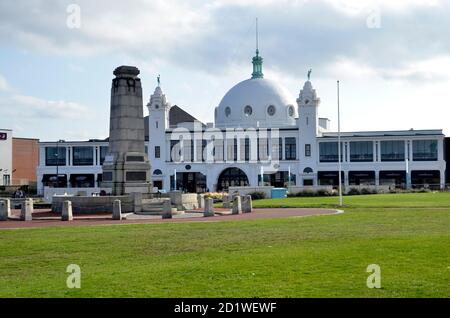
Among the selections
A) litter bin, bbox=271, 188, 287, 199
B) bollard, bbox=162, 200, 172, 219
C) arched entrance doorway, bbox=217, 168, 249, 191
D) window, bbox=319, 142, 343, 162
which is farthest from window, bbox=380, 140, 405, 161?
bollard, bbox=162, 200, 172, 219

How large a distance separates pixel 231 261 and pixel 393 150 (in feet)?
299

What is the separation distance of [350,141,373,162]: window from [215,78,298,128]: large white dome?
39.9 feet

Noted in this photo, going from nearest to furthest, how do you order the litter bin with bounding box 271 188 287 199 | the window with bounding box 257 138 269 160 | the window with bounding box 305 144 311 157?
the litter bin with bounding box 271 188 287 199 < the window with bounding box 305 144 311 157 < the window with bounding box 257 138 269 160

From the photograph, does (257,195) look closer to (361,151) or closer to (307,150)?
(307,150)

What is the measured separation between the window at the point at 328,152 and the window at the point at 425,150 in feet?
40.4

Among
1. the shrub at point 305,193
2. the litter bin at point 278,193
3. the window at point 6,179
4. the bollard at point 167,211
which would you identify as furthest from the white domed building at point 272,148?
the bollard at point 167,211

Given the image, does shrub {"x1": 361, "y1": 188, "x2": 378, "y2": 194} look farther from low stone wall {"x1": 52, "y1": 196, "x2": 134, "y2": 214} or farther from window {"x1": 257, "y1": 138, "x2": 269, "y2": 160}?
low stone wall {"x1": 52, "y1": 196, "x2": 134, "y2": 214}

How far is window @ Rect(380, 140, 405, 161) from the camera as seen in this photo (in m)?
102

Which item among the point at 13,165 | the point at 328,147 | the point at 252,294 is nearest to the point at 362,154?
the point at 328,147

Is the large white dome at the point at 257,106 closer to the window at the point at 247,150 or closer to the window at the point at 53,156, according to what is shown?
the window at the point at 247,150

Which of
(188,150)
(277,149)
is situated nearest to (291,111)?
(277,149)

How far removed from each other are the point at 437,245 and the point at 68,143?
333 feet

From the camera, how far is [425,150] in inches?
3979

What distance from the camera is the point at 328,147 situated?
103 metres
